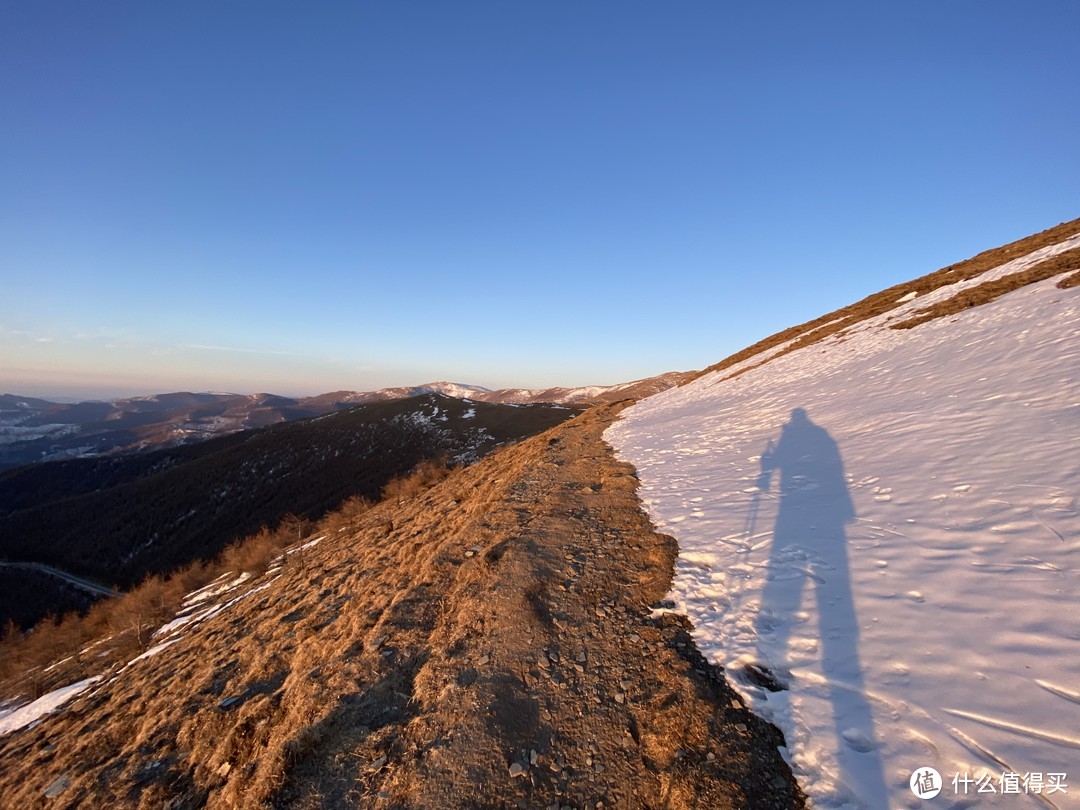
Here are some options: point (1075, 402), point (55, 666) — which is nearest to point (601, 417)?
point (1075, 402)

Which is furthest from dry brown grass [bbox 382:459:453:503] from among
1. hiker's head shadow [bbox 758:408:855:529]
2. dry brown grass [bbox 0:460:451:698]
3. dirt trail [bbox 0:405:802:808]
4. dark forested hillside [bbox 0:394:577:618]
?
dark forested hillside [bbox 0:394:577:618]

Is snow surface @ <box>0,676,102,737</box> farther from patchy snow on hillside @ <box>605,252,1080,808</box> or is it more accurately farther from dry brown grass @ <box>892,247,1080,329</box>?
dry brown grass @ <box>892,247,1080,329</box>

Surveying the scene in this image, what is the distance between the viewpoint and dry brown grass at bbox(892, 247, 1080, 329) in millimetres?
16266

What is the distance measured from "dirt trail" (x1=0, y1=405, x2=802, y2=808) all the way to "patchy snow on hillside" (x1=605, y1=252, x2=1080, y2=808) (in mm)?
623

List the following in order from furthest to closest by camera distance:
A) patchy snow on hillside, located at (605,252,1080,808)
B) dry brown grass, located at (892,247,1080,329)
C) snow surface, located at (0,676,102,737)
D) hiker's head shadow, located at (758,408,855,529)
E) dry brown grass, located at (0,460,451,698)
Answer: dry brown grass, located at (892,247,1080,329) < dry brown grass, located at (0,460,451,698) < snow surface, located at (0,676,102,737) < hiker's head shadow, located at (758,408,855,529) < patchy snow on hillside, located at (605,252,1080,808)

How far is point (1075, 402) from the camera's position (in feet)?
25.4

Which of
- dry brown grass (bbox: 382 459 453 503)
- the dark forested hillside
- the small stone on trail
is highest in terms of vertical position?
dry brown grass (bbox: 382 459 453 503)

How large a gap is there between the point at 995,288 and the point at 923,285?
32.7ft

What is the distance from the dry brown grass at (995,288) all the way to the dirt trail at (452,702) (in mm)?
18839

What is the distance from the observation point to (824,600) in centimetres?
545

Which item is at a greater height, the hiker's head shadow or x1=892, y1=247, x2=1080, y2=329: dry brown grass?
x1=892, y1=247, x2=1080, y2=329: dry brown grass

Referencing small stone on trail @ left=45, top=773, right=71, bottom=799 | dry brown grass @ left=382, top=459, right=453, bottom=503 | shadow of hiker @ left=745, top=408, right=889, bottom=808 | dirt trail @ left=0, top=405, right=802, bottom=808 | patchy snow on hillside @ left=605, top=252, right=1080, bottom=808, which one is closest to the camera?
patchy snow on hillside @ left=605, top=252, right=1080, bottom=808

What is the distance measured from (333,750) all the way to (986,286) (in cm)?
2845

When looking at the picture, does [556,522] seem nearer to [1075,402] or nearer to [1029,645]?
[1029,645]
